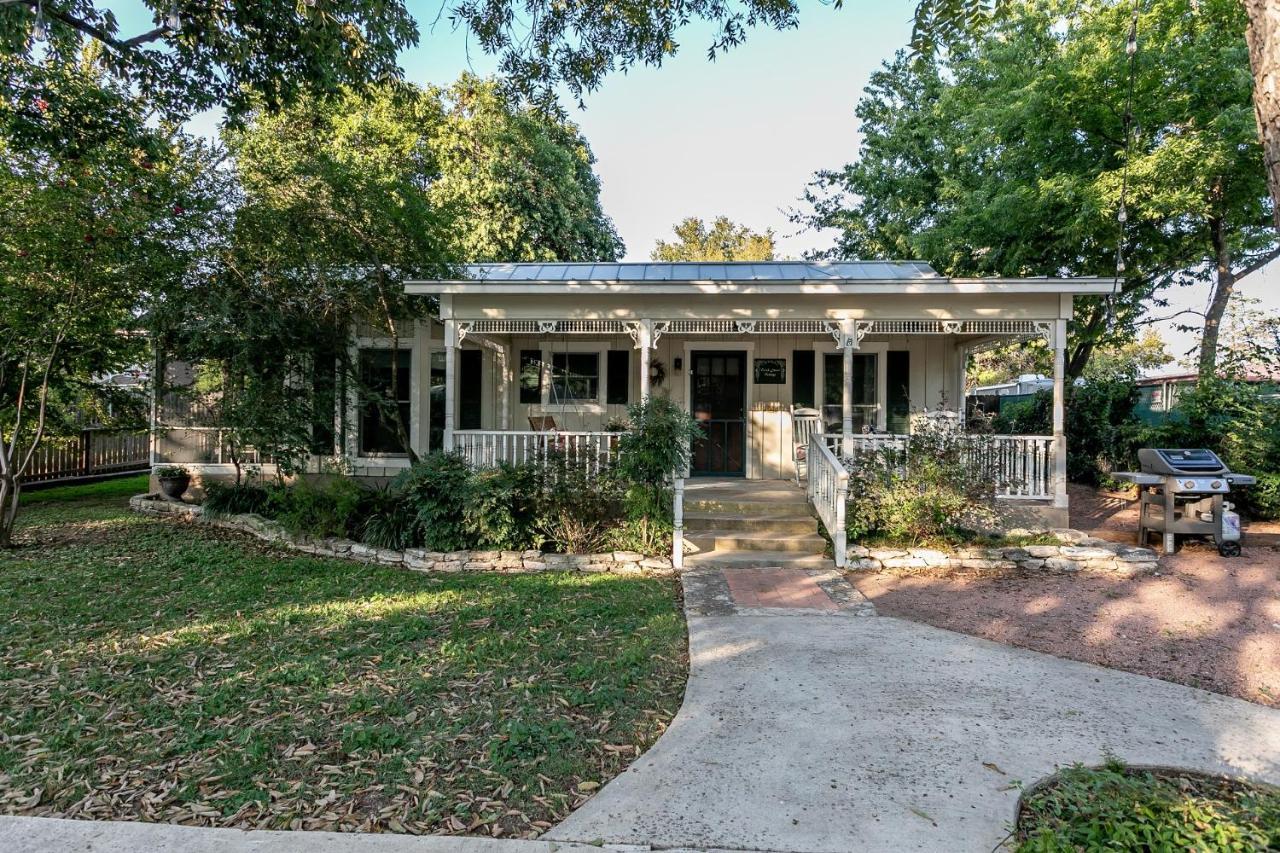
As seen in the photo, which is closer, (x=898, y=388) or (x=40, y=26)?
(x=40, y=26)

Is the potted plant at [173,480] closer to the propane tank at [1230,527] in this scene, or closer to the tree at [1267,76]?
the tree at [1267,76]

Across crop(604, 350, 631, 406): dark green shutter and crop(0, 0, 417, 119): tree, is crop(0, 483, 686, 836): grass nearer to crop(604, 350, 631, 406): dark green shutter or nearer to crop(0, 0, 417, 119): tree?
crop(604, 350, 631, 406): dark green shutter

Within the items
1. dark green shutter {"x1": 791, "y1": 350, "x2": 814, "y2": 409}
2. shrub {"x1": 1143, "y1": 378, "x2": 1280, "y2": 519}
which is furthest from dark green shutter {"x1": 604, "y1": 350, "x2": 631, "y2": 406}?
shrub {"x1": 1143, "y1": 378, "x2": 1280, "y2": 519}

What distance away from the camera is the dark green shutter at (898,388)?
9.80 meters

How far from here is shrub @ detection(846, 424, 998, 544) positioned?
683 cm

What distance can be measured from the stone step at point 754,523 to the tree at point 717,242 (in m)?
19.7

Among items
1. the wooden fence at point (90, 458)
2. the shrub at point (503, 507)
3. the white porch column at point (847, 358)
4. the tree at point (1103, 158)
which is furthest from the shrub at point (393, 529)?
the tree at point (1103, 158)

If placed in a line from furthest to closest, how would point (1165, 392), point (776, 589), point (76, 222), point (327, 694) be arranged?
point (1165, 392)
point (76, 222)
point (776, 589)
point (327, 694)

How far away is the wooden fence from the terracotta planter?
7.27 feet

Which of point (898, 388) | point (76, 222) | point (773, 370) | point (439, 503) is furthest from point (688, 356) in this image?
point (76, 222)

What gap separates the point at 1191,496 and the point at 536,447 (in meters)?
7.36

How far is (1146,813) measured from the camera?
7.69 ft

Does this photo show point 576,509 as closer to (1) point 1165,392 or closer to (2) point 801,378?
(2) point 801,378

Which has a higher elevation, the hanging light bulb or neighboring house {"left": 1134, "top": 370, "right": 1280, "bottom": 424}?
the hanging light bulb
